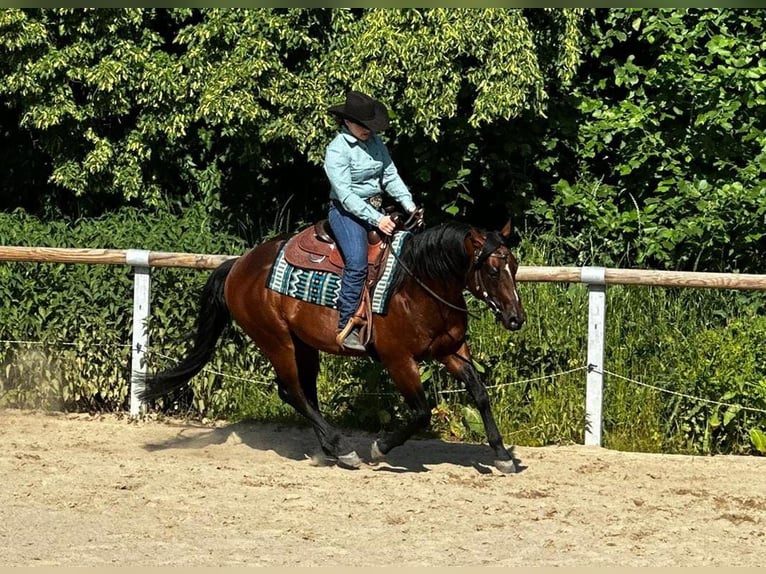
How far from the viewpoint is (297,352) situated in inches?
377

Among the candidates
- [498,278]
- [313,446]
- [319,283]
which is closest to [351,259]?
[319,283]

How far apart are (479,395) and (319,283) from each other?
1334mm

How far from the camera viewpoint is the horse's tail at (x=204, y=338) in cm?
979

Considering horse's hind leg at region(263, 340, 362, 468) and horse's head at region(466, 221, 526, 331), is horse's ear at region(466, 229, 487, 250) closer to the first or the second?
horse's head at region(466, 221, 526, 331)

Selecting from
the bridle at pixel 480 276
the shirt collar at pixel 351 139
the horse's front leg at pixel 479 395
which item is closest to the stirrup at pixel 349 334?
the horse's front leg at pixel 479 395

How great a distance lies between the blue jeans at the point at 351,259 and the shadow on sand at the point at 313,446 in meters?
1.20

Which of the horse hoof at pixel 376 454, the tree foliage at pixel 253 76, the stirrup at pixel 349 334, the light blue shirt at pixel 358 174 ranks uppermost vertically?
the tree foliage at pixel 253 76

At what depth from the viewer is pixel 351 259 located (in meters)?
8.79

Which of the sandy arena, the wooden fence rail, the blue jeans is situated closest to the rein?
the blue jeans

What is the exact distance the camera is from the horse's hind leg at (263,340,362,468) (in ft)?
30.3

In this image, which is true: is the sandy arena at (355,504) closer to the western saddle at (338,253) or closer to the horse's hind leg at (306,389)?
the horse's hind leg at (306,389)

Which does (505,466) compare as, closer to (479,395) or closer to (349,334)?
(479,395)

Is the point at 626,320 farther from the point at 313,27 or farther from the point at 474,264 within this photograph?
the point at 313,27

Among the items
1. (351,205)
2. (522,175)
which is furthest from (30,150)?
(351,205)
